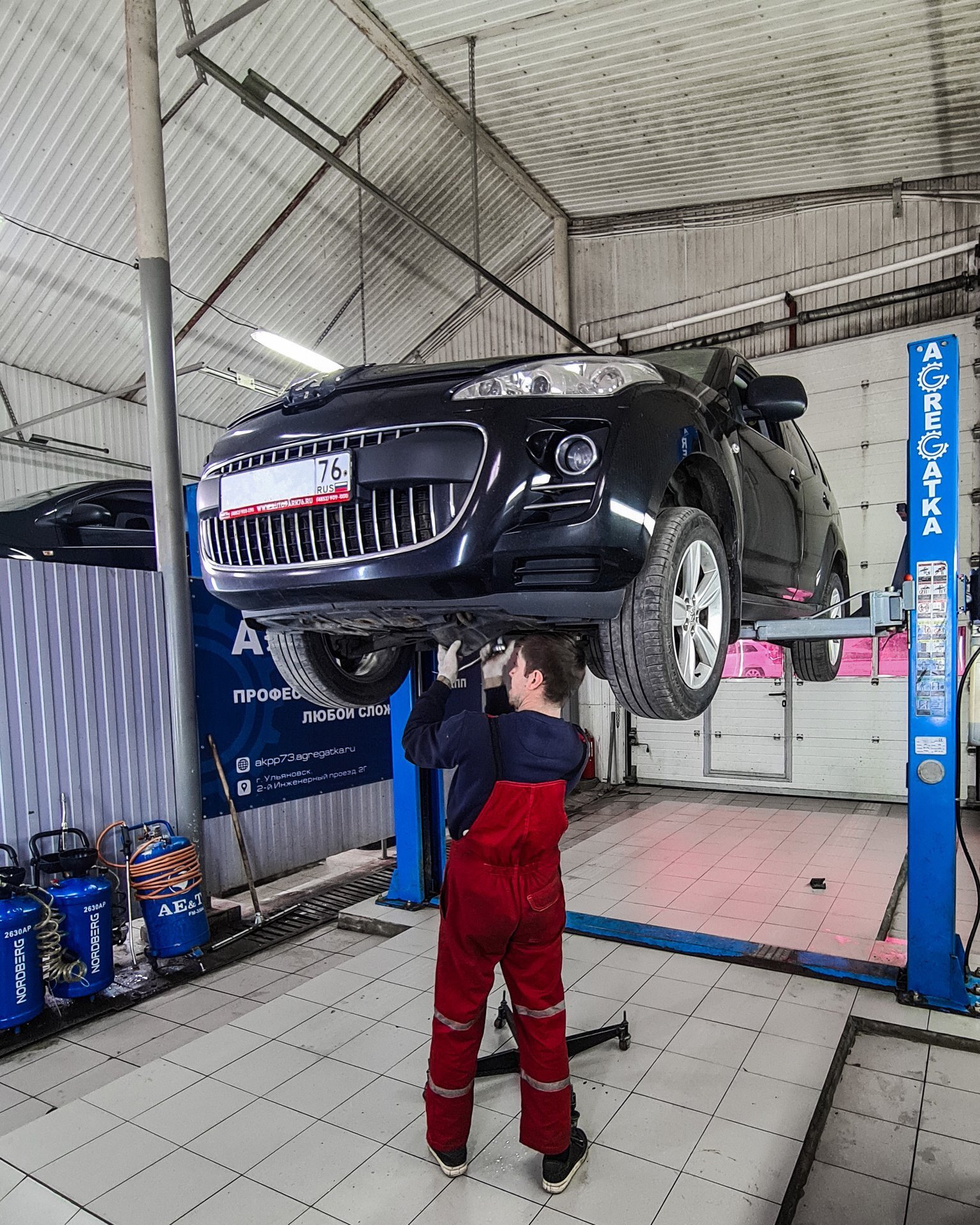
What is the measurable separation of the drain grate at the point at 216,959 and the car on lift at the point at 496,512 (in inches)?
79.0

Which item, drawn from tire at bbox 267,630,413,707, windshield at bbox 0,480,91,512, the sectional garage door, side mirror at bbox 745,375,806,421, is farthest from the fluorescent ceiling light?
the sectional garage door

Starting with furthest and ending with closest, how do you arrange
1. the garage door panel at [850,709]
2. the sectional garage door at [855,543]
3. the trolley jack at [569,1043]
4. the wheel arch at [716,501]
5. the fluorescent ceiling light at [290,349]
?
the garage door panel at [850,709], the sectional garage door at [855,543], the fluorescent ceiling light at [290,349], the trolley jack at [569,1043], the wheel arch at [716,501]

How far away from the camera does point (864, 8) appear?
5090 mm

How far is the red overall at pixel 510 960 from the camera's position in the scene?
1895mm

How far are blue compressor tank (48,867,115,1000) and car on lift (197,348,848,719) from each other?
1.79 m

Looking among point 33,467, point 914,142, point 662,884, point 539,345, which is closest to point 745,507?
point 662,884

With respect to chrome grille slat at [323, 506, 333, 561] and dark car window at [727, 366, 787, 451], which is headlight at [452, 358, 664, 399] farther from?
dark car window at [727, 366, 787, 451]

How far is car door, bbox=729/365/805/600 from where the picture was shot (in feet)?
8.81

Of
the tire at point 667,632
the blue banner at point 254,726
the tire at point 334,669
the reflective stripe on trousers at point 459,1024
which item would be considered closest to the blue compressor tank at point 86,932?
the blue banner at point 254,726

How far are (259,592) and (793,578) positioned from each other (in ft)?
7.41

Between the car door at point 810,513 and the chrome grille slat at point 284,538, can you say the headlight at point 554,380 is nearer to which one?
the chrome grille slat at point 284,538

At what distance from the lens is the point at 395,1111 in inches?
91.0

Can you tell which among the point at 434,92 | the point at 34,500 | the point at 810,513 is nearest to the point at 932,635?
the point at 810,513

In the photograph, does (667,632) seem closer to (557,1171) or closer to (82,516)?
(557,1171)
